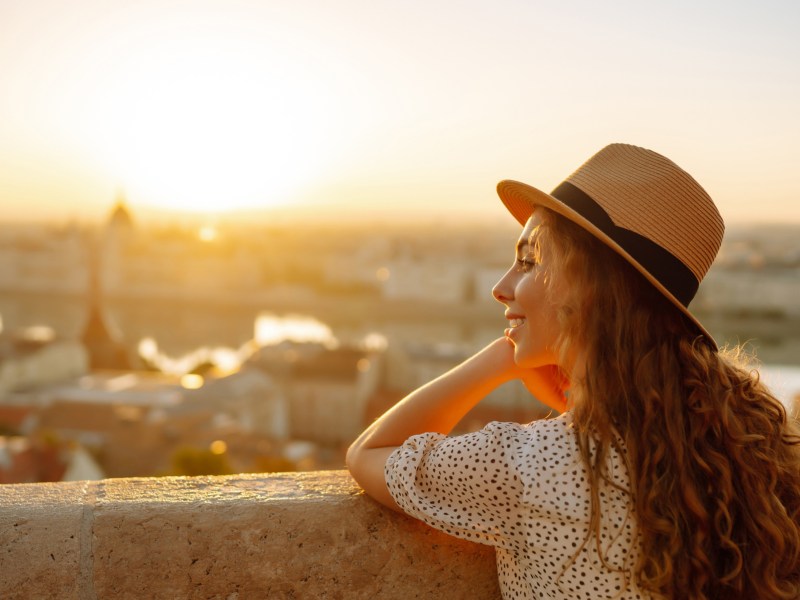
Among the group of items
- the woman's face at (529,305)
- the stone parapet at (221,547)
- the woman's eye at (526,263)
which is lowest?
the stone parapet at (221,547)

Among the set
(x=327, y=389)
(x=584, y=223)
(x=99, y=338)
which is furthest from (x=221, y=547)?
(x=99, y=338)

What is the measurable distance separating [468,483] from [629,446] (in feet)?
0.34

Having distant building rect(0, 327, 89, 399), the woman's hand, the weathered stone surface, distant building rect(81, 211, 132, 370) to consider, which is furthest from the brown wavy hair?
distant building rect(81, 211, 132, 370)

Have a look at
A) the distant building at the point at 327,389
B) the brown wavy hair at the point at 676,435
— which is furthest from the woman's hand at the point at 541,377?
the distant building at the point at 327,389

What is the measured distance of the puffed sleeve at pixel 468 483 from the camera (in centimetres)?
54

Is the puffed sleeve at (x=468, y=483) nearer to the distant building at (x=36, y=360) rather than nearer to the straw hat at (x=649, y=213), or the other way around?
the straw hat at (x=649, y=213)

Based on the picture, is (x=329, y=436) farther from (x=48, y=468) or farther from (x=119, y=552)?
(x=119, y=552)

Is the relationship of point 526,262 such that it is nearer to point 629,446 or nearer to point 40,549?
point 629,446

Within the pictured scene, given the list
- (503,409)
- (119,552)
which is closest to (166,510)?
(119,552)

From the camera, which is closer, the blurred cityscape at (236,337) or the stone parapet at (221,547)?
the stone parapet at (221,547)

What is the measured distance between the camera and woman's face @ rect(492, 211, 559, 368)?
0.60 metres

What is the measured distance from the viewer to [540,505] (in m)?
0.53

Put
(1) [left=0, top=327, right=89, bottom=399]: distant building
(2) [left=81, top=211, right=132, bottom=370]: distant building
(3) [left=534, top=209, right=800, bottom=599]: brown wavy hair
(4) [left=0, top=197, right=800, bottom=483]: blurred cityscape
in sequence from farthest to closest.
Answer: (2) [left=81, top=211, right=132, bottom=370]: distant building, (1) [left=0, top=327, right=89, bottom=399]: distant building, (4) [left=0, top=197, right=800, bottom=483]: blurred cityscape, (3) [left=534, top=209, right=800, bottom=599]: brown wavy hair

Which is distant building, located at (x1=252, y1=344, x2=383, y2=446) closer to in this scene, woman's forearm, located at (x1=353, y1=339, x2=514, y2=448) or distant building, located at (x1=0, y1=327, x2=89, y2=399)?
distant building, located at (x1=0, y1=327, x2=89, y2=399)
